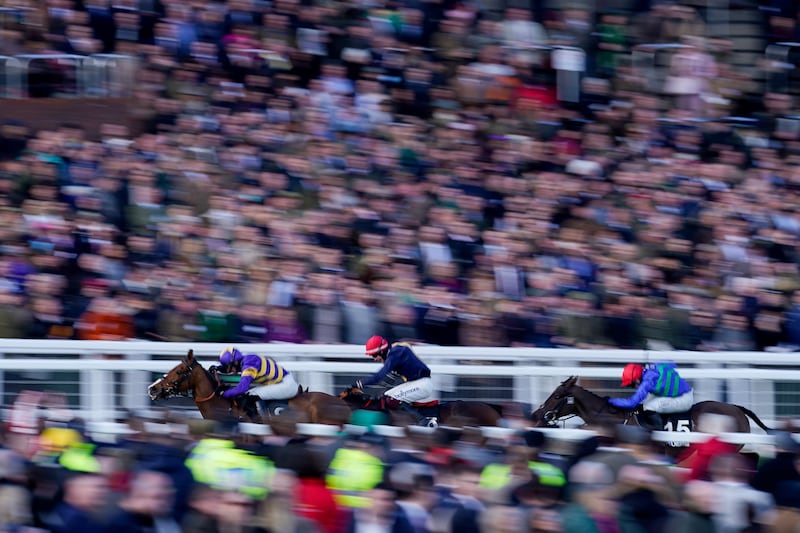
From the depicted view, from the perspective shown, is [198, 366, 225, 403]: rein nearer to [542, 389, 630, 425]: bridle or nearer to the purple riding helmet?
the purple riding helmet

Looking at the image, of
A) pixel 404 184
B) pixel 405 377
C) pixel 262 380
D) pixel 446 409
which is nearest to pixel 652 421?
pixel 446 409

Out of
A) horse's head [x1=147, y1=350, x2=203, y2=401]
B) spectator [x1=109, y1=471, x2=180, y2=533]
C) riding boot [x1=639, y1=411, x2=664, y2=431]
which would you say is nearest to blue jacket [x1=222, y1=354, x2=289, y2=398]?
horse's head [x1=147, y1=350, x2=203, y2=401]

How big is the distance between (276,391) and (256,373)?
0.20 m

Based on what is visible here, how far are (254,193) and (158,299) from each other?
1735mm

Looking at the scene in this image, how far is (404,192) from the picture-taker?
14.6m

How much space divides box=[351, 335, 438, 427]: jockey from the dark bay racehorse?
81 centimetres

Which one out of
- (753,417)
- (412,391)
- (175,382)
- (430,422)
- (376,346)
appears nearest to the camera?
(753,417)

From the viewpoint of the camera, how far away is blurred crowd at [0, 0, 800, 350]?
1302cm

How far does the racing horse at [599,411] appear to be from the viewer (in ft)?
36.9

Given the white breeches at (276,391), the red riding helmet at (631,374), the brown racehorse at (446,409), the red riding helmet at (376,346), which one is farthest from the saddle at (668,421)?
the white breeches at (276,391)

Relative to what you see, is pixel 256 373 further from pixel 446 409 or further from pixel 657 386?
pixel 657 386

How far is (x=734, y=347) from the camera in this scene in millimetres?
12906

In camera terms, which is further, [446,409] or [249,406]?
[249,406]

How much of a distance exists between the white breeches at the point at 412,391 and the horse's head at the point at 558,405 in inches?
31.2
